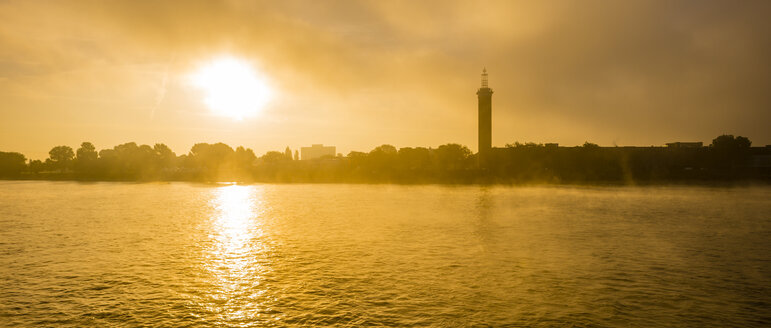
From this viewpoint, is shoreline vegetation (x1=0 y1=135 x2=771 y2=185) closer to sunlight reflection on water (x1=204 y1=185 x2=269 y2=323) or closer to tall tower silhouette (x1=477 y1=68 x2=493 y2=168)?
tall tower silhouette (x1=477 y1=68 x2=493 y2=168)

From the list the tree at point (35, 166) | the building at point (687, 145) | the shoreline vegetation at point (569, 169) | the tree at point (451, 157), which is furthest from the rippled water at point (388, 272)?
the tree at point (35, 166)

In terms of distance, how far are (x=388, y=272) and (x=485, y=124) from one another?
124 metres

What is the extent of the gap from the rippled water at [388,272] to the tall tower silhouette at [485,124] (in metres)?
94.5

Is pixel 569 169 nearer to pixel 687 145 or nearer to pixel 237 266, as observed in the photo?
pixel 687 145

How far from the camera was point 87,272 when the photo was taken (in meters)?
22.0

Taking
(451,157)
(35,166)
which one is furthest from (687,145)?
(35,166)

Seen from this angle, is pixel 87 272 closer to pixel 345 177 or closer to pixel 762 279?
pixel 762 279

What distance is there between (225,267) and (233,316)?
7969mm

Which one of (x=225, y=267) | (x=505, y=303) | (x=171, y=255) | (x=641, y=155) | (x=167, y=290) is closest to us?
(x=505, y=303)

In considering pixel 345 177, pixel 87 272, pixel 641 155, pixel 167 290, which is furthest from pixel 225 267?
pixel 641 155

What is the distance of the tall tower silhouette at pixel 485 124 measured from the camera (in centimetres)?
13712

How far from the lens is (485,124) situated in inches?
5546

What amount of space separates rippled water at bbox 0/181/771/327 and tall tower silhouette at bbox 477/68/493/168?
94486 mm

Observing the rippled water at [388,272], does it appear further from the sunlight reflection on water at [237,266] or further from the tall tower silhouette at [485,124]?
the tall tower silhouette at [485,124]
